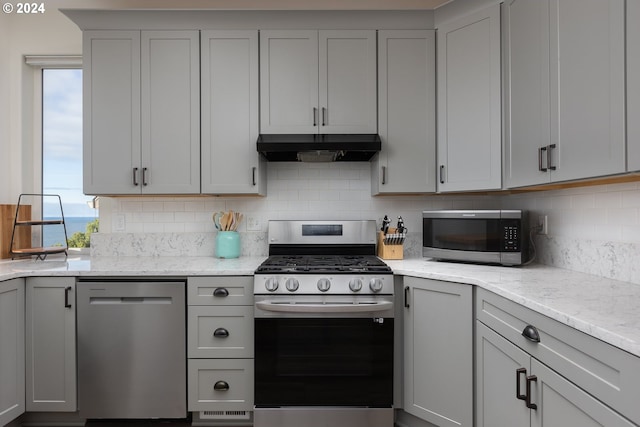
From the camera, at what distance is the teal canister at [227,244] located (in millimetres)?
2697

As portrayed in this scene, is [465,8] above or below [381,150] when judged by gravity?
above

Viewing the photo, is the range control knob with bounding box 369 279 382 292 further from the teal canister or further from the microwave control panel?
the teal canister

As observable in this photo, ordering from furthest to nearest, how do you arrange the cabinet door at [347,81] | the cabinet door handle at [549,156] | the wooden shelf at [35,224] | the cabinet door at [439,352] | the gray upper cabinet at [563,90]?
the wooden shelf at [35,224] < the cabinet door at [347,81] < the cabinet door at [439,352] < the cabinet door handle at [549,156] < the gray upper cabinet at [563,90]

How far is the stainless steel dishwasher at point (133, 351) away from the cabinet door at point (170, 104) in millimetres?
792

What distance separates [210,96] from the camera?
255 centimetres

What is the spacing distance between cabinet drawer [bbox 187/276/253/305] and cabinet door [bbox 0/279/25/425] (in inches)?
36.4

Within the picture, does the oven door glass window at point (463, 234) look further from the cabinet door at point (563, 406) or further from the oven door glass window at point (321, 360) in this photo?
the cabinet door at point (563, 406)

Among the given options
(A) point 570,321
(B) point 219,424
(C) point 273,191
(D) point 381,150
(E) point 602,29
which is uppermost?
(E) point 602,29

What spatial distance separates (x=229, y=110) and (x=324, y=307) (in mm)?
1418

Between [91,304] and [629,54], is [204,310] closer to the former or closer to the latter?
[91,304]

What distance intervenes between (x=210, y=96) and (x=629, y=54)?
7.12 feet

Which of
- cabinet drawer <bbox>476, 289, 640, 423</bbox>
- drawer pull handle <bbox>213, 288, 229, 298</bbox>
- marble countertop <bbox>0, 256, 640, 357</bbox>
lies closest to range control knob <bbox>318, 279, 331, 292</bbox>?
marble countertop <bbox>0, 256, 640, 357</bbox>

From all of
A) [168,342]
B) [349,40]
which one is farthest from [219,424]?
[349,40]

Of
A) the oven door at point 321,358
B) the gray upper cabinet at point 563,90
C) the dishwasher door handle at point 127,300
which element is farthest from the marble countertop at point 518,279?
the gray upper cabinet at point 563,90
